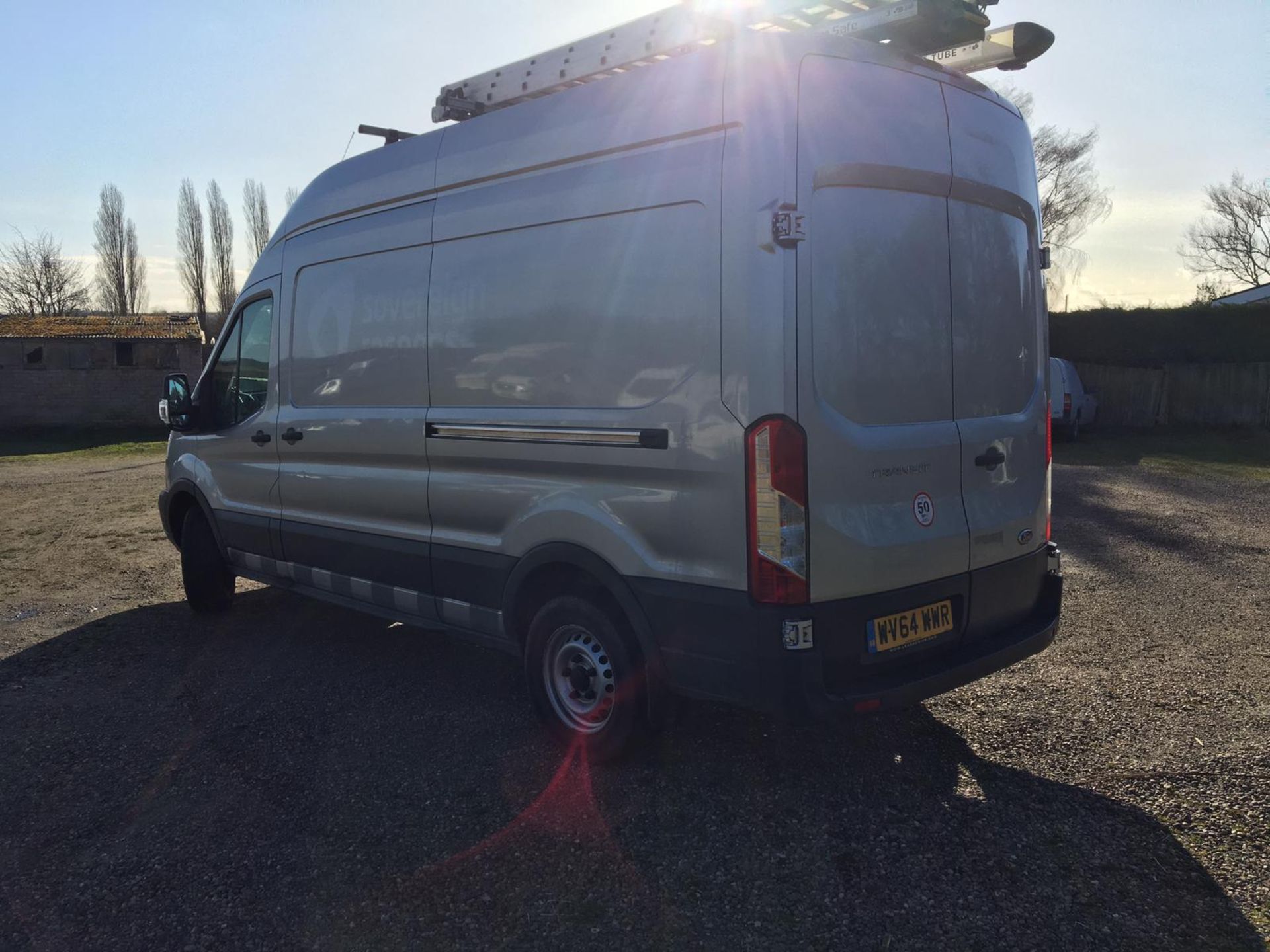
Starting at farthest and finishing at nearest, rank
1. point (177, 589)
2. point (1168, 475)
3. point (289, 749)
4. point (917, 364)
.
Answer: point (1168, 475)
point (177, 589)
point (289, 749)
point (917, 364)

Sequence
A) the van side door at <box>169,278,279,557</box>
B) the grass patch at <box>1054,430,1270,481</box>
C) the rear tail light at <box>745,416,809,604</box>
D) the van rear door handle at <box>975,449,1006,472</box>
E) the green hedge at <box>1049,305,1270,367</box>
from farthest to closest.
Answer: the green hedge at <box>1049,305,1270,367</box>
the grass patch at <box>1054,430,1270,481</box>
the van side door at <box>169,278,279,557</box>
the van rear door handle at <box>975,449,1006,472</box>
the rear tail light at <box>745,416,809,604</box>

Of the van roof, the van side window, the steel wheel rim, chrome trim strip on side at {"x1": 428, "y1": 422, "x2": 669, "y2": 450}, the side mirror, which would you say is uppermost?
the van roof

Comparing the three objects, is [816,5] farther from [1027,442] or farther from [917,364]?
[1027,442]

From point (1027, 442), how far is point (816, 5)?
1944mm

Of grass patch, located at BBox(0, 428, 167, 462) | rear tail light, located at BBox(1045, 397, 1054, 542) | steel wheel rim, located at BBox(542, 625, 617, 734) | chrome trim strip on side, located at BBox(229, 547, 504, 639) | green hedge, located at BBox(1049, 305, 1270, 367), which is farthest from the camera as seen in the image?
grass patch, located at BBox(0, 428, 167, 462)

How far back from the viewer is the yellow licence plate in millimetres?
3373

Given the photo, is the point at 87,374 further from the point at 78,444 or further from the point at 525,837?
the point at 525,837

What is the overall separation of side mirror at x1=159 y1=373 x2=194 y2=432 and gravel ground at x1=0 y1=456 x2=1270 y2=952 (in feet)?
4.56

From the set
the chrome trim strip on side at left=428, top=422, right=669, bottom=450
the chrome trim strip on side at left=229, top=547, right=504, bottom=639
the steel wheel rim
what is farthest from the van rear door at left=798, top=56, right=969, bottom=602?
the chrome trim strip on side at left=229, top=547, right=504, bottom=639

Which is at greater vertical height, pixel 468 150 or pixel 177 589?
pixel 468 150

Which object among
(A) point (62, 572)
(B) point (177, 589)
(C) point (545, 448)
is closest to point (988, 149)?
(C) point (545, 448)

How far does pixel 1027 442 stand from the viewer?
4051 mm

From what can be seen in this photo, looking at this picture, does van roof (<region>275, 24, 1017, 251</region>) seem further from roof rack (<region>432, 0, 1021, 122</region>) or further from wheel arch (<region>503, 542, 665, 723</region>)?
wheel arch (<region>503, 542, 665, 723</region>)

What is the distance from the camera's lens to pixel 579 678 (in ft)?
13.1
